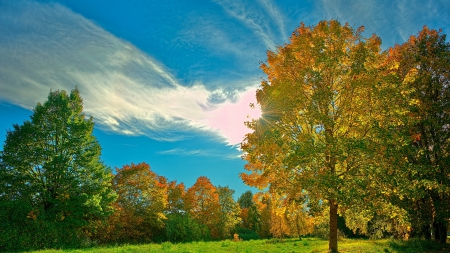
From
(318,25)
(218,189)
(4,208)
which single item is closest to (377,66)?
(318,25)

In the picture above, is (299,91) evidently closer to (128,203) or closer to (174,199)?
(128,203)

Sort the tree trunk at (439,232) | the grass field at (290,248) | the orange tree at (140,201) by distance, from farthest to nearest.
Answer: the orange tree at (140,201), the tree trunk at (439,232), the grass field at (290,248)

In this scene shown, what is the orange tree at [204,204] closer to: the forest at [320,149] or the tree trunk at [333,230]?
the forest at [320,149]

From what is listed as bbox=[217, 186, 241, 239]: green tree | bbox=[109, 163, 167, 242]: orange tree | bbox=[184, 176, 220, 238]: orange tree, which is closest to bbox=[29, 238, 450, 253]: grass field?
bbox=[109, 163, 167, 242]: orange tree

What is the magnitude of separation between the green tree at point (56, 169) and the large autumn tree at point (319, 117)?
19.2 m

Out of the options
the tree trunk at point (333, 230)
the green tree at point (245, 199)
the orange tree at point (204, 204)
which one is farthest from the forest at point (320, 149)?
the green tree at point (245, 199)

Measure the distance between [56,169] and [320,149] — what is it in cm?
2553

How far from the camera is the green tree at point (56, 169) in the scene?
84.9 ft

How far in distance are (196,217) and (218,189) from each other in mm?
10421

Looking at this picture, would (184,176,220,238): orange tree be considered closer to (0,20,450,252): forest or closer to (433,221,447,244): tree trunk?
(0,20,450,252): forest

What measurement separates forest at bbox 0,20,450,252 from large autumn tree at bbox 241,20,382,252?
0.06m

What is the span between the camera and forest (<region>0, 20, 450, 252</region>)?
555 inches

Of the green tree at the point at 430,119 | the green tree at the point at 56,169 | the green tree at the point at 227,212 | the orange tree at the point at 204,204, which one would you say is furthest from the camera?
the green tree at the point at 227,212

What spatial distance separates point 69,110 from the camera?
95.1 ft
